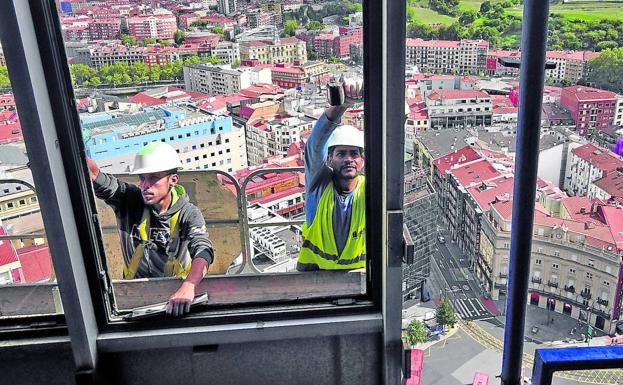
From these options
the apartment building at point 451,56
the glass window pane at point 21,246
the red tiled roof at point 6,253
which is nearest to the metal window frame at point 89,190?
the glass window pane at point 21,246

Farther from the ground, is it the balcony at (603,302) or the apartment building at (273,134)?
the apartment building at (273,134)

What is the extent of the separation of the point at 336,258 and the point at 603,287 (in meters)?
1.09

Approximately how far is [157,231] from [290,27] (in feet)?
3.03

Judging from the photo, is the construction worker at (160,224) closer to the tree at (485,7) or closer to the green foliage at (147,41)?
the green foliage at (147,41)

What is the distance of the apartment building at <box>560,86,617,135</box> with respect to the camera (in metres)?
1.77

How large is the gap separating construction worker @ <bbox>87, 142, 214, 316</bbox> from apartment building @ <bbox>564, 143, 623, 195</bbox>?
4.63 ft

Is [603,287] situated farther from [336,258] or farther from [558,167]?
[336,258]

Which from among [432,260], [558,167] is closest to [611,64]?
[558,167]

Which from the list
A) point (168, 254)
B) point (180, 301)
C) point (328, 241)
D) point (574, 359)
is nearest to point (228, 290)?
point (180, 301)

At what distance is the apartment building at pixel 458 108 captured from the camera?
1.94m

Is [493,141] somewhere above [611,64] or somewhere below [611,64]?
below

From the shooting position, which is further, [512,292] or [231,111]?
[231,111]

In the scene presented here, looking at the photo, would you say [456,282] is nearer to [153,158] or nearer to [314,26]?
[314,26]

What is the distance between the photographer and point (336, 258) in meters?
2.11
